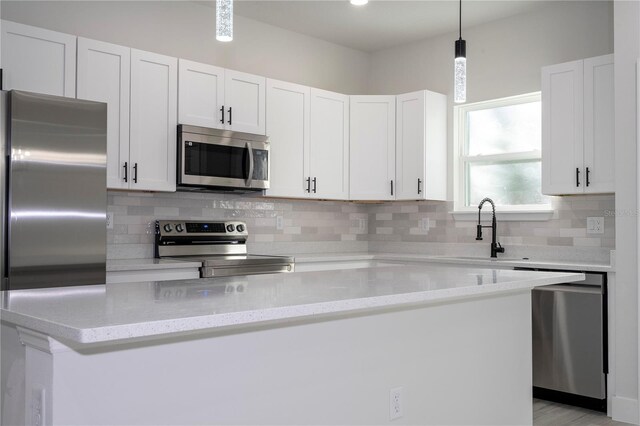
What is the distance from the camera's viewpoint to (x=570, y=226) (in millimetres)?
4387

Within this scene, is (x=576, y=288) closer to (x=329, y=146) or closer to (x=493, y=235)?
(x=493, y=235)

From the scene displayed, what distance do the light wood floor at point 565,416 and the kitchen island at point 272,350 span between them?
0.63 meters

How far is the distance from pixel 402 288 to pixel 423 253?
315cm

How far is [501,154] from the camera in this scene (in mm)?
4891

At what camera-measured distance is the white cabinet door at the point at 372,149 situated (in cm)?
515

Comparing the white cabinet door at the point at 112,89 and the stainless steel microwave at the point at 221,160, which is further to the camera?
the stainless steel microwave at the point at 221,160

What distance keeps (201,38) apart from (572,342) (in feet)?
10.9

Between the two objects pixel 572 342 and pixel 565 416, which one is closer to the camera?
pixel 565 416

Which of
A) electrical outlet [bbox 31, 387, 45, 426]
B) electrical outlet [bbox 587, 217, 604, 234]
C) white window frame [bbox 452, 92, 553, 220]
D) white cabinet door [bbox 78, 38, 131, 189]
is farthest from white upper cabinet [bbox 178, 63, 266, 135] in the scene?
electrical outlet [bbox 31, 387, 45, 426]

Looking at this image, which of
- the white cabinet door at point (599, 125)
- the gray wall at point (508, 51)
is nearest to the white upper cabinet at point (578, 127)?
the white cabinet door at point (599, 125)

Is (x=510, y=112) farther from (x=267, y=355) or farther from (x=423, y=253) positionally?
(x=267, y=355)

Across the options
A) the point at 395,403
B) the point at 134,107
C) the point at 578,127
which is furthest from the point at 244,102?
the point at 395,403

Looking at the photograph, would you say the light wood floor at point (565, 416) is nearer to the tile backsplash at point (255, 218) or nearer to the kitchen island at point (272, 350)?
the kitchen island at point (272, 350)

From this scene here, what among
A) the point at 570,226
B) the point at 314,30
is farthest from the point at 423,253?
the point at 314,30
